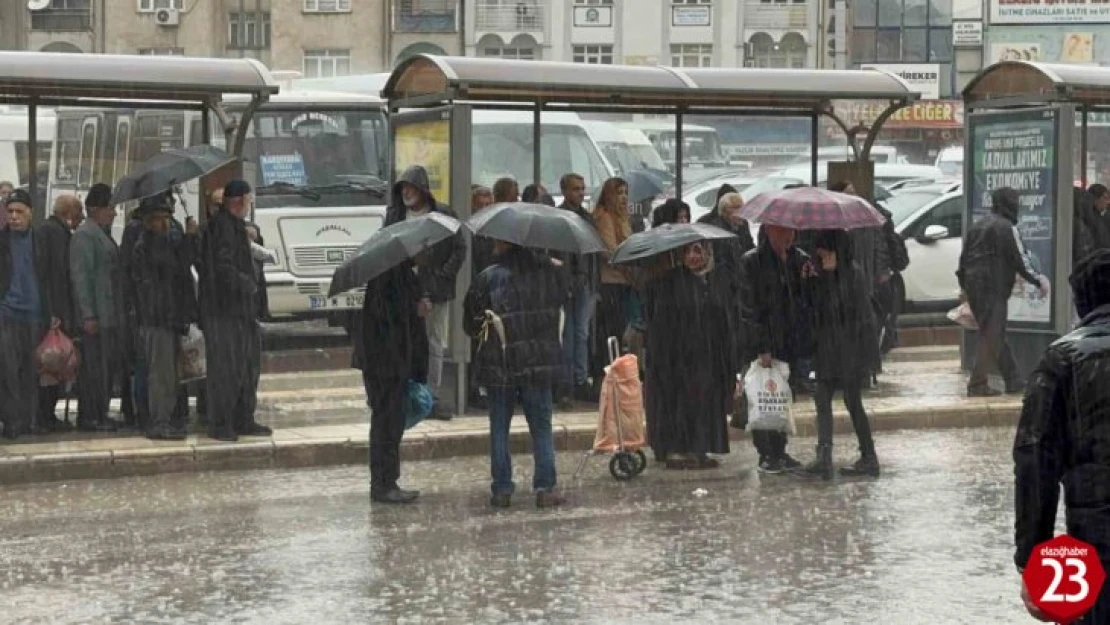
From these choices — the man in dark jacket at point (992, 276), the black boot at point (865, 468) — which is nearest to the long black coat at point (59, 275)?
the black boot at point (865, 468)

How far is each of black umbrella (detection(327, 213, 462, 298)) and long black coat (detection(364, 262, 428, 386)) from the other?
0.67ft

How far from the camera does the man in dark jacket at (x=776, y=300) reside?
1265 centimetres

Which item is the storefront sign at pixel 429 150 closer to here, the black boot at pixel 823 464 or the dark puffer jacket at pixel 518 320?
the dark puffer jacket at pixel 518 320

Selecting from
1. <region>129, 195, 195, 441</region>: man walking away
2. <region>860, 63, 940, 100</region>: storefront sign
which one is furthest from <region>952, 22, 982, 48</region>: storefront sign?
<region>129, 195, 195, 441</region>: man walking away

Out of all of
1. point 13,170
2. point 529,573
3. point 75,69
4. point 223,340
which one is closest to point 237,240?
point 223,340

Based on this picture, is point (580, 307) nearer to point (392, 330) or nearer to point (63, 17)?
point (392, 330)

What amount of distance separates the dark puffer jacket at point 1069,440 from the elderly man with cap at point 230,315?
9254mm

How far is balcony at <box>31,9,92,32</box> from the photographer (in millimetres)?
71500

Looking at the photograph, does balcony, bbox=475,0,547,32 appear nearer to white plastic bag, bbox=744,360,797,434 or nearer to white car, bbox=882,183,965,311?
white car, bbox=882,183,965,311

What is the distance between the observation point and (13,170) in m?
22.6

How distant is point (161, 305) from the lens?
13.9 m

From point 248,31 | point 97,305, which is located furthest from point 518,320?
point 248,31

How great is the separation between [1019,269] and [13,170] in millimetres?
11115

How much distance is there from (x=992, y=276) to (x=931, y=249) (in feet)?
20.9
